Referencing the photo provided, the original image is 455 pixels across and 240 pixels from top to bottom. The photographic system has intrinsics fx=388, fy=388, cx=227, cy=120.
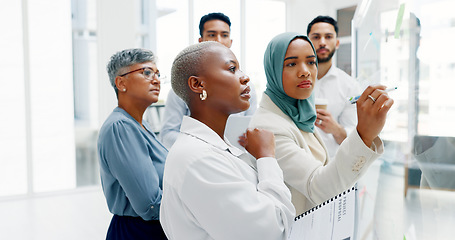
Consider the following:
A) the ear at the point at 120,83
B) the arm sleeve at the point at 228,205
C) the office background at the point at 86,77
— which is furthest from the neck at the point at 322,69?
the arm sleeve at the point at 228,205

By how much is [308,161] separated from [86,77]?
15.4 ft

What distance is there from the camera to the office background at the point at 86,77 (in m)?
1.74

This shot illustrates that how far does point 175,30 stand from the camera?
5.96 meters

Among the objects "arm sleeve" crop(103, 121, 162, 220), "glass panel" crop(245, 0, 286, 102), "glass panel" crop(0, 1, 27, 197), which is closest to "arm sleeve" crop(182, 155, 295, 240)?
"arm sleeve" crop(103, 121, 162, 220)

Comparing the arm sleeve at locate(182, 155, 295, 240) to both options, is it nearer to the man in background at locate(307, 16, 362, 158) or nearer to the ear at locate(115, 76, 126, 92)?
the ear at locate(115, 76, 126, 92)

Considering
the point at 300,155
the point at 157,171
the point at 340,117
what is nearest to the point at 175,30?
the point at 340,117

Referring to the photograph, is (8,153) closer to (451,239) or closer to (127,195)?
(127,195)

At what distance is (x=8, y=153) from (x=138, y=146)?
4.18 meters

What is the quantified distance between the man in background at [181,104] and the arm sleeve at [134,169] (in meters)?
0.74

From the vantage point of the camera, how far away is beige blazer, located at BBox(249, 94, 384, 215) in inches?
42.1

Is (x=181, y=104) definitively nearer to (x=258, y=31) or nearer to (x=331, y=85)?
(x=331, y=85)

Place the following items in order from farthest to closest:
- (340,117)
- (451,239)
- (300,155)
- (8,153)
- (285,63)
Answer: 1. (8,153)
2. (340,117)
3. (285,63)
4. (300,155)
5. (451,239)

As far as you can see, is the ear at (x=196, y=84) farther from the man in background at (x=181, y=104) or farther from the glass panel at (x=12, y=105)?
the glass panel at (x=12, y=105)

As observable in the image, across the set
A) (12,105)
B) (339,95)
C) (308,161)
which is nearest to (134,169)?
(308,161)
